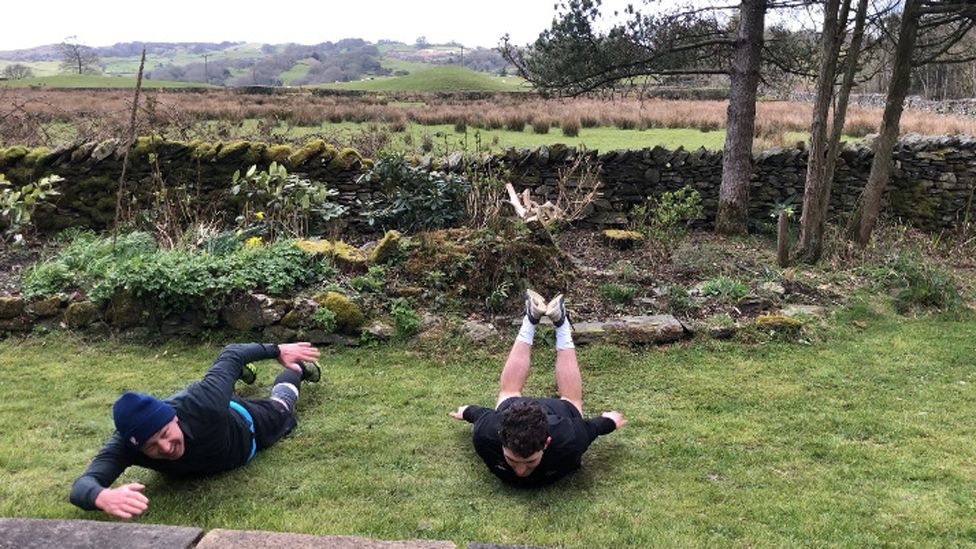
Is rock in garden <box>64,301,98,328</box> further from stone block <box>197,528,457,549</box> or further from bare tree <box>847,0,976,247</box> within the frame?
bare tree <box>847,0,976,247</box>

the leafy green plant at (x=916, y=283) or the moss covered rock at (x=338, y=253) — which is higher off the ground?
the moss covered rock at (x=338, y=253)

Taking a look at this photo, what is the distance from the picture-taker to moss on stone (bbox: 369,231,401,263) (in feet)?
22.9

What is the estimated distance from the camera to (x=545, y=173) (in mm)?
9836

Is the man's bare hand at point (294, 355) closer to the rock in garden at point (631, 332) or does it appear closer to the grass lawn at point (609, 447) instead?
the grass lawn at point (609, 447)

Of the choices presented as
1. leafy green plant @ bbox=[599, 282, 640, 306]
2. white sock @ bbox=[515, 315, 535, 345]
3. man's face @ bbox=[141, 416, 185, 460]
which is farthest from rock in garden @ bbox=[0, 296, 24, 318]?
leafy green plant @ bbox=[599, 282, 640, 306]

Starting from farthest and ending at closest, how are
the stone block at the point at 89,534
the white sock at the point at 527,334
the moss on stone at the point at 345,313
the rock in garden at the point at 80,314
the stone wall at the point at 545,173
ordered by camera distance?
the stone wall at the point at 545,173 → the rock in garden at the point at 80,314 → the moss on stone at the point at 345,313 → the white sock at the point at 527,334 → the stone block at the point at 89,534

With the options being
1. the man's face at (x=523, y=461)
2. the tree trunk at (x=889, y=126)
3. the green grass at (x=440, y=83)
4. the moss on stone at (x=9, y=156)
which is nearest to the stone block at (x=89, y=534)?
the man's face at (x=523, y=461)

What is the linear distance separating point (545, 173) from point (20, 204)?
255 inches

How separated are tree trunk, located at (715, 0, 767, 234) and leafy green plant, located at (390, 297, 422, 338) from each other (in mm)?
5350

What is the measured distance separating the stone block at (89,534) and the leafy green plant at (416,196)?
536 centimetres

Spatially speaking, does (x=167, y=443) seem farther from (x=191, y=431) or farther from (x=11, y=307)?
(x=11, y=307)

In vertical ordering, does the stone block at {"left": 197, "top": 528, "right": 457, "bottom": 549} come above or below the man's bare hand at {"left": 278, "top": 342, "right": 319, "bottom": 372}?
below

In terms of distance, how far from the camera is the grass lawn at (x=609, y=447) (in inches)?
136

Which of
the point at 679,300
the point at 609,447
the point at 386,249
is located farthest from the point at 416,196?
the point at 609,447
